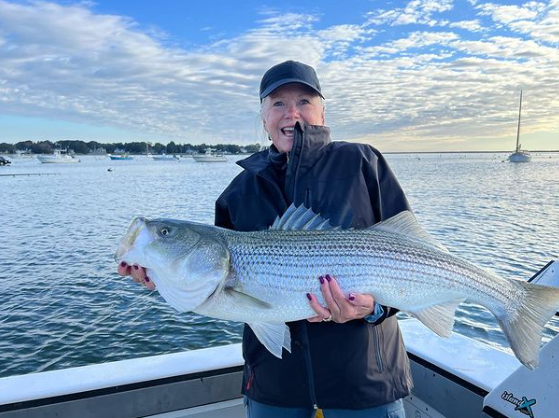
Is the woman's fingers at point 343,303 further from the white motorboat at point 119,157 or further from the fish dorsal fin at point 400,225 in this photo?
the white motorboat at point 119,157

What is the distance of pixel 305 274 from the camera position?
2760mm

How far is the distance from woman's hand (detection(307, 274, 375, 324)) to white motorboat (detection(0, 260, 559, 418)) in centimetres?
134

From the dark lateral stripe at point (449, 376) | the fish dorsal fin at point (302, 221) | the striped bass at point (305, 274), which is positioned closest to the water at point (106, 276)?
the dark lateral stripe at point (449, 376)

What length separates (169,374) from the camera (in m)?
3.94

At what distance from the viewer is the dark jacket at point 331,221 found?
104 inches

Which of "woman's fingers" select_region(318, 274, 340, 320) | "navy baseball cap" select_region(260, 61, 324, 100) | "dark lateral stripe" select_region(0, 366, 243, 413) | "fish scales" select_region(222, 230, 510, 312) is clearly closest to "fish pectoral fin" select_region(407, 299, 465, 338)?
"fish scales" select_region(222, 230, 510, 312)

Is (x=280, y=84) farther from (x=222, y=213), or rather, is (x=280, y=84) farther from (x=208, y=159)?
(x=208, y=159)

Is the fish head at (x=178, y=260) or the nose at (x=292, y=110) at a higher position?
the nose at (x=292, y=110)

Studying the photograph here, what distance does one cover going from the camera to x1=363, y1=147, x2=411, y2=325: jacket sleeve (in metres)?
2.96

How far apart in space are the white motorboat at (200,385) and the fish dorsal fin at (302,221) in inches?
69.1

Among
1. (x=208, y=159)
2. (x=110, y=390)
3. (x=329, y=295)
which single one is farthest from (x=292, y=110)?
(x=208, y=159)

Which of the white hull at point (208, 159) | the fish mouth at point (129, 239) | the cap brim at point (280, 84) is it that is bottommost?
the white hull at point (208, 159)

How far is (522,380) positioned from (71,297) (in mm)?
11274

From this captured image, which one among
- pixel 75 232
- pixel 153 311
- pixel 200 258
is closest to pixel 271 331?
pixel 200 258
